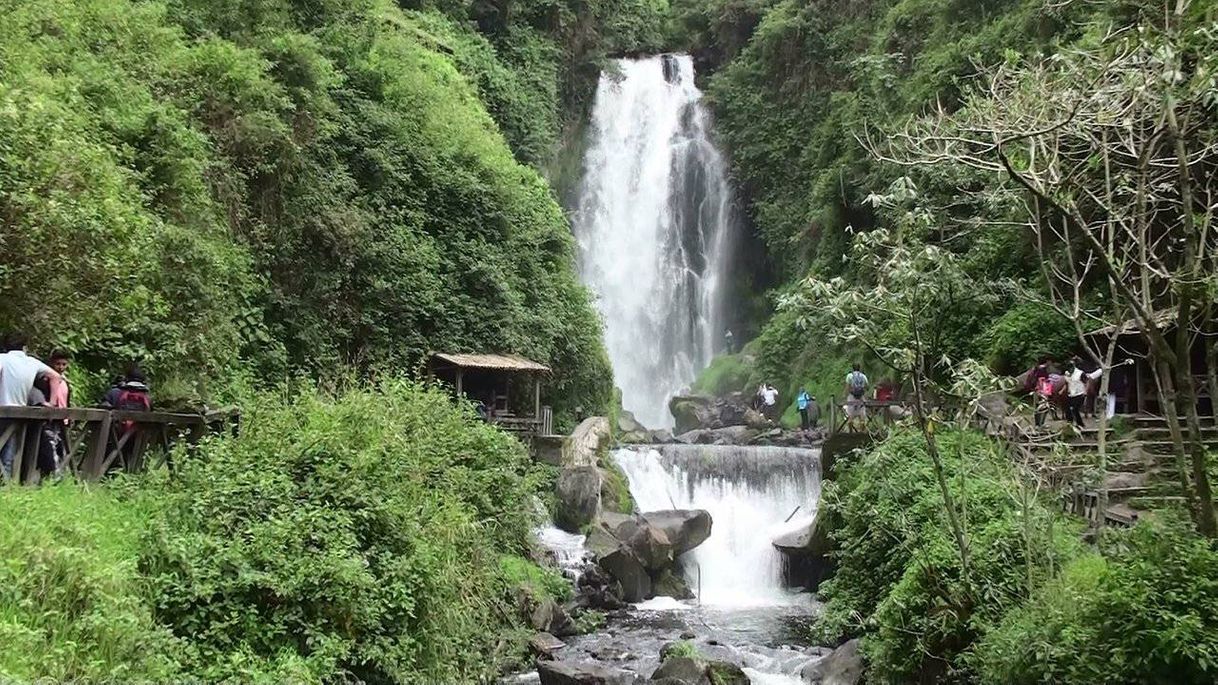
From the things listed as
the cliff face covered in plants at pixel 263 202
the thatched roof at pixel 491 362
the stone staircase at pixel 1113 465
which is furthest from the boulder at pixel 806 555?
the cliff face covered in plants at pixel 263 202

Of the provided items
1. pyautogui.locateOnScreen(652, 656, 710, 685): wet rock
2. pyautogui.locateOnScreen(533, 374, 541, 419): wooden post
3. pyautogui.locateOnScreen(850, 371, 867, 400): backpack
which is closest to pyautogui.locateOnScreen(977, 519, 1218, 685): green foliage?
pyautogui.locateOnScreen(652, 656, 710, 685): wet rock

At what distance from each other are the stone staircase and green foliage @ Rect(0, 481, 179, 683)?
8.20 meters

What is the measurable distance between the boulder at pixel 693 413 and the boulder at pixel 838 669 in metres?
17.6

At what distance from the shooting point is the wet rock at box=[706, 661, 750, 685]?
10953 mm

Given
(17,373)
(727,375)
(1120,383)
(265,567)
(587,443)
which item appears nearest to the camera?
(265,567)

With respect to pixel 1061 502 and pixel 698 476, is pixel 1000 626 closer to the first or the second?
pixel 1061 502

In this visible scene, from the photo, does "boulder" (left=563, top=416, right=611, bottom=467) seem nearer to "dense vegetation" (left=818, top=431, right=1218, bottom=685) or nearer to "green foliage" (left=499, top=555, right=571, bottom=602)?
"green foliage" (left=499, top=555, right=571, bottom=602)

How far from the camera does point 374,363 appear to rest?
56.8 feet

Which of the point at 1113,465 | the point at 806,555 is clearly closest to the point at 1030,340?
the point at 1113,465

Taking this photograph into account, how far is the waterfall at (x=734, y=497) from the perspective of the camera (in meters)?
18.5

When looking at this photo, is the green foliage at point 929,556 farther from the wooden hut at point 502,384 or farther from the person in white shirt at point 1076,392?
the wooden hut at point 502,384

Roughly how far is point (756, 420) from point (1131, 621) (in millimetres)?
21152

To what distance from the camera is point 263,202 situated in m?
16.0

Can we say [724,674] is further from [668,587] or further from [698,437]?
[698,437]
